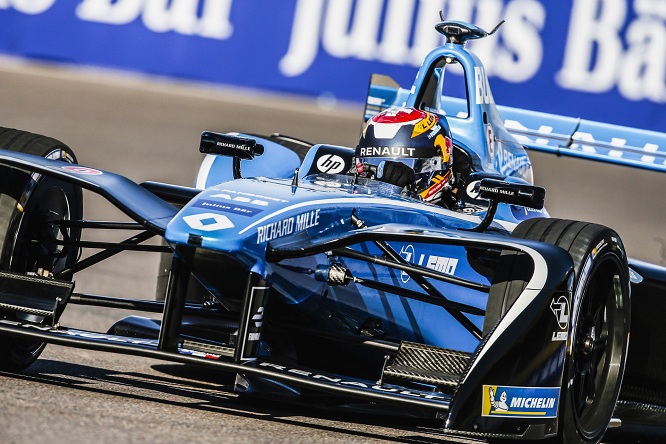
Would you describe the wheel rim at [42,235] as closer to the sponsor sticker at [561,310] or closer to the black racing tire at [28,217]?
the black racing tire at [28,217]

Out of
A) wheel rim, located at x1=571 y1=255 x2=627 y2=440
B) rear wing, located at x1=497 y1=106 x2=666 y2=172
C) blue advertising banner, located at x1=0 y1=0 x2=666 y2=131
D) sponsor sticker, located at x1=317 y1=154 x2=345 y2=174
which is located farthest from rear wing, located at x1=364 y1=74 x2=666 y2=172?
blue advertising banner, located at x1=0 y1=0 x2=666 y2=131

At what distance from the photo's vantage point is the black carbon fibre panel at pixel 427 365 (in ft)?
16.5

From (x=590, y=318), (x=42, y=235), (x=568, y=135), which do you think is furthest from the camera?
(x=568, y=135)

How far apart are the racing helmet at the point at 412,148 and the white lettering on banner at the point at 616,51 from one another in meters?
8.79

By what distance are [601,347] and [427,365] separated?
3.57ft

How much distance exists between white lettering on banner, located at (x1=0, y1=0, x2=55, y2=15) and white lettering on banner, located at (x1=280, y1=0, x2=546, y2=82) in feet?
10.5

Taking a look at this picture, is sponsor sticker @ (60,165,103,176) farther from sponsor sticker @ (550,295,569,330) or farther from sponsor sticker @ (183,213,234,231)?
sponsor sticker @ (550,295,569,330)

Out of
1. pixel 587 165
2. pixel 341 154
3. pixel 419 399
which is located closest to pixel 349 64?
pixel 587 165

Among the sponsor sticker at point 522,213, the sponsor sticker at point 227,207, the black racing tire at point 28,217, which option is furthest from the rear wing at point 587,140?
the sponsor sticker at point 227,207

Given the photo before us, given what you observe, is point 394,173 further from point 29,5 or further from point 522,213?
point 29,5

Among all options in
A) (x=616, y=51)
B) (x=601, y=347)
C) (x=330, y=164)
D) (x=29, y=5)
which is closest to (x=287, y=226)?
(x=601, y=347)

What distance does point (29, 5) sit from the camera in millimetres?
16000

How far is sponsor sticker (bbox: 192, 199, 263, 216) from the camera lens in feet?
17.0

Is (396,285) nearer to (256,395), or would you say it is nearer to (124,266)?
(256,395)
